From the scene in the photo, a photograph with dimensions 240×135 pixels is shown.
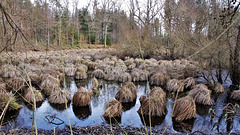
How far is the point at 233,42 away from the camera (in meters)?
8.91

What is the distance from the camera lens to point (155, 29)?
19406 millimetres

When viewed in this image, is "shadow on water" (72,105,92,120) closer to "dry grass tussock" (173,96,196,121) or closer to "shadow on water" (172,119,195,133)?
"shadow on water" (172,119,195,133)

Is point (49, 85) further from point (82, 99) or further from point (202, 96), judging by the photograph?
point (202, 96)

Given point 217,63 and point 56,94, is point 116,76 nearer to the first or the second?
point 56,94

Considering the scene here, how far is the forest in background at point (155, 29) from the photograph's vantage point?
248cm

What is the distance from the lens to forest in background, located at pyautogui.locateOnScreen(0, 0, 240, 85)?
2482 mm

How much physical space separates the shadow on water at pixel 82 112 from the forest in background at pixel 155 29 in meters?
3.00

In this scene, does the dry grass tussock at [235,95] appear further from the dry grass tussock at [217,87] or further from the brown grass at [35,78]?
the brown grass at [35,78]

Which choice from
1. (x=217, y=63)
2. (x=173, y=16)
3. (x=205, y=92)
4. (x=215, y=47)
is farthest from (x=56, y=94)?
(x=173, y=16)

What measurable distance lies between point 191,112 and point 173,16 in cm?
1316

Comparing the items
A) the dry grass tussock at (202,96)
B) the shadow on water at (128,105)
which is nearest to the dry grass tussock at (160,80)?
the dry grass tussock at (202,96)

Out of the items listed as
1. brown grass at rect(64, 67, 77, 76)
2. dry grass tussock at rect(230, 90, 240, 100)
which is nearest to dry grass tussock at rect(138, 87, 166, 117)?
dry grass tussock at rect(230, 90, 240, 100)

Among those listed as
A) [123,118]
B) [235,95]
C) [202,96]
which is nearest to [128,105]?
[123,118]

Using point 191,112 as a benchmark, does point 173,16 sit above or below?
above
